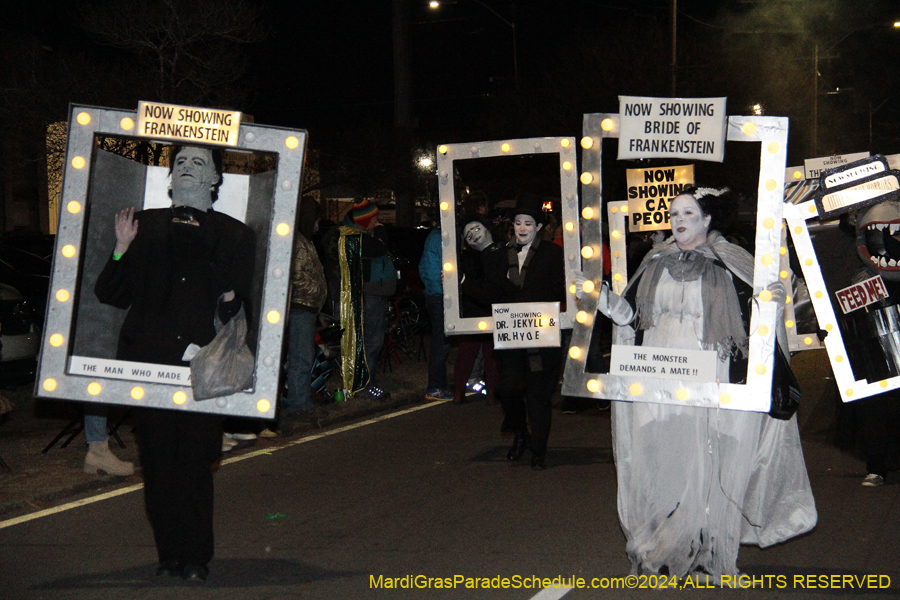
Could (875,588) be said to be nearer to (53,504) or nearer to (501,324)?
(501,324)

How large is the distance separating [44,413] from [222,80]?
809 cm

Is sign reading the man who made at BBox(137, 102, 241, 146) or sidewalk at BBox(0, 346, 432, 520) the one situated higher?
sign reading the man who made at BBox(137, 102, 241, 146)

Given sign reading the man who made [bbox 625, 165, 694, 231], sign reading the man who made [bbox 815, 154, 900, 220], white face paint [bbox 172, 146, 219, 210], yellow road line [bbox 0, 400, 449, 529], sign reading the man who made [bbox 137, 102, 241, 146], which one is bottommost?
yellow road line [bbox 0, 400, 449, 529]

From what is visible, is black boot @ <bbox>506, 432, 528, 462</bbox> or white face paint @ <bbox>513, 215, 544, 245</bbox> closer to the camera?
white face paint @ <bbox>513, 215, 544, 245</bbox>

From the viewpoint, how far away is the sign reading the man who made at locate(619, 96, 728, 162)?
498 cm

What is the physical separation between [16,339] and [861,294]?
771 cm

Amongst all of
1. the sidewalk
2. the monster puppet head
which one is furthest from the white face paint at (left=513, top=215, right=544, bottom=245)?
the sidewalk

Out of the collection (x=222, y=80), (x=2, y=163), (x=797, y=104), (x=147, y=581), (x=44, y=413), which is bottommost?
(x=147, y=581)

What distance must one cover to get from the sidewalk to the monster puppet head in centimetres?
502

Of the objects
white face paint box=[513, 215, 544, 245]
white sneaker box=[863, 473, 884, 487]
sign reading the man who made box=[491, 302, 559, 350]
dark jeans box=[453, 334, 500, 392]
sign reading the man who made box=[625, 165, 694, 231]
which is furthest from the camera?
dark jeans box=[453, 334, 500, 392]

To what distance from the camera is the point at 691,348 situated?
16.1 feet

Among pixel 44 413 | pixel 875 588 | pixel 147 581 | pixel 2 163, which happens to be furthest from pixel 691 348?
pixel 2 163

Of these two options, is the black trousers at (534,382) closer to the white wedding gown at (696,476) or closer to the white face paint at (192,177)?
the white wedding gown at (696,476)

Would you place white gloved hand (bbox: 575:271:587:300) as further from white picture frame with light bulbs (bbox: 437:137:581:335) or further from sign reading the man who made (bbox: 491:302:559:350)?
sign reading the man who made (bbox: 491:302:559:350)
